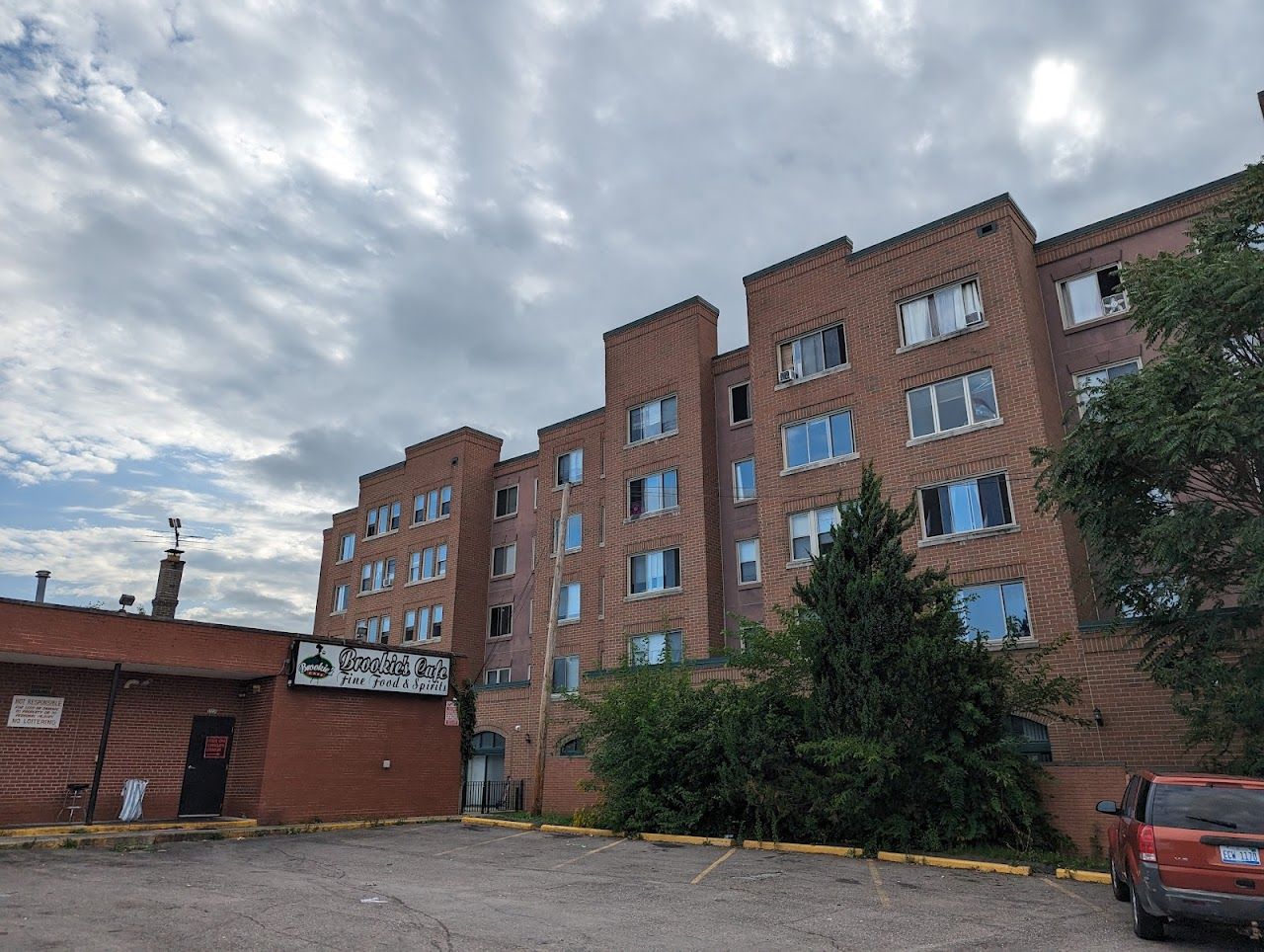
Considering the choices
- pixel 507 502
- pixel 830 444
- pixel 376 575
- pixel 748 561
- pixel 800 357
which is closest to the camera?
pixel 830 444

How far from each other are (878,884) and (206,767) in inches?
649

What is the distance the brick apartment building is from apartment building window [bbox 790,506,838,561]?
0.22ft

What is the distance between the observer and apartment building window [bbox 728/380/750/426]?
101 ft

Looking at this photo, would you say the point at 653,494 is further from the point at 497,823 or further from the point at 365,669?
the point at 497,823

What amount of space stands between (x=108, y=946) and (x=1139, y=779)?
36.4 ft

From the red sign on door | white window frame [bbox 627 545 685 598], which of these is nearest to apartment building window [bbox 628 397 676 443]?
white window frame [bbox 627 545 685 598]

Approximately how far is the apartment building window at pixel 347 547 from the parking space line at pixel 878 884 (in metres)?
41.5

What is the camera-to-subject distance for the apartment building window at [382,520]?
45156 millimetres

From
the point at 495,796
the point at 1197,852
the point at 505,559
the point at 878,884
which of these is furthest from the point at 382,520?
the point at 1197,852

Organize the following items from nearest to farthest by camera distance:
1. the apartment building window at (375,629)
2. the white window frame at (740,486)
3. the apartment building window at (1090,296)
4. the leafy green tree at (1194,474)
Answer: the leafy green tree at (1194,474), the apartment building window at (1090,296), the white window frame at (740,486), the apartment building window at (375,629)

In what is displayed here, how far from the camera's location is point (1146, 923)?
8680mm

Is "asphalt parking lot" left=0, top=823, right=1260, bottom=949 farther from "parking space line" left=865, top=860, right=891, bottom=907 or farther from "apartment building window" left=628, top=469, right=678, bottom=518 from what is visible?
"apartment building window" left=628, top=469, right=678, bottom=518

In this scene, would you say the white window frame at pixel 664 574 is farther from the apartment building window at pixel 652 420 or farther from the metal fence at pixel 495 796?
the metal fence at pixel 495 796

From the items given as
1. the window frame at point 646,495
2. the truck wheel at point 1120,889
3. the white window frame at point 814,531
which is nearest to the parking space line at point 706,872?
the truck wheel at point 1120,889
